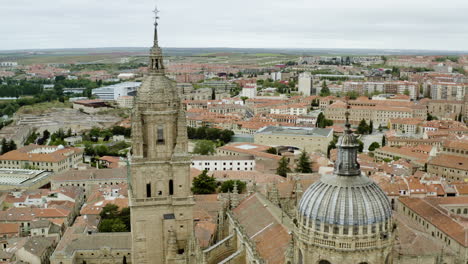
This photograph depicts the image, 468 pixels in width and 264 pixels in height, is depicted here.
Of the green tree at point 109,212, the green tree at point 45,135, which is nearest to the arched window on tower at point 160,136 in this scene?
the green tree at point 109,212

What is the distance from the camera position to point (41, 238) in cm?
5734

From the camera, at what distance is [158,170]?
127ft

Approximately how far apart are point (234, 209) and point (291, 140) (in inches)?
2939

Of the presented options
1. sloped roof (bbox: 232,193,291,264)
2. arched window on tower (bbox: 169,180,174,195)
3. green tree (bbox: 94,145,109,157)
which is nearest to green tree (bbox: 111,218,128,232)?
sloped roof (bbox: 232,193,291,264)

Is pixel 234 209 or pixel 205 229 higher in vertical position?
pixel 234 209

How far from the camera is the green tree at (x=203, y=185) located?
2955 inches

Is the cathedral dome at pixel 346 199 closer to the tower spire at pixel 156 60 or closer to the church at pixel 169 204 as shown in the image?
the church at pixel 169 204

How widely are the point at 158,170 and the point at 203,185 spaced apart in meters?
37.3

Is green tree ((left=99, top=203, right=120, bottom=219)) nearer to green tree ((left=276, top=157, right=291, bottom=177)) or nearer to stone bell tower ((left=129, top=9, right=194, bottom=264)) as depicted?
stone bell tower ((left=129, top=9, right=194, bottom=264))

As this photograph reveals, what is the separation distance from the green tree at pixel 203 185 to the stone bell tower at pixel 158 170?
35064 mm

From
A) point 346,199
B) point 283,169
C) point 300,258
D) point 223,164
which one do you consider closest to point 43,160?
point 223,164

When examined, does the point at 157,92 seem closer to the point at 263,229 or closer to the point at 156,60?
the point at 156,60

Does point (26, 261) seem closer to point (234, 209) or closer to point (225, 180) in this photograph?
point (234, 209)

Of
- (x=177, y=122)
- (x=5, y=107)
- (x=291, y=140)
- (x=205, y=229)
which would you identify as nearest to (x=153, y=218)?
(x=177, y=122)
